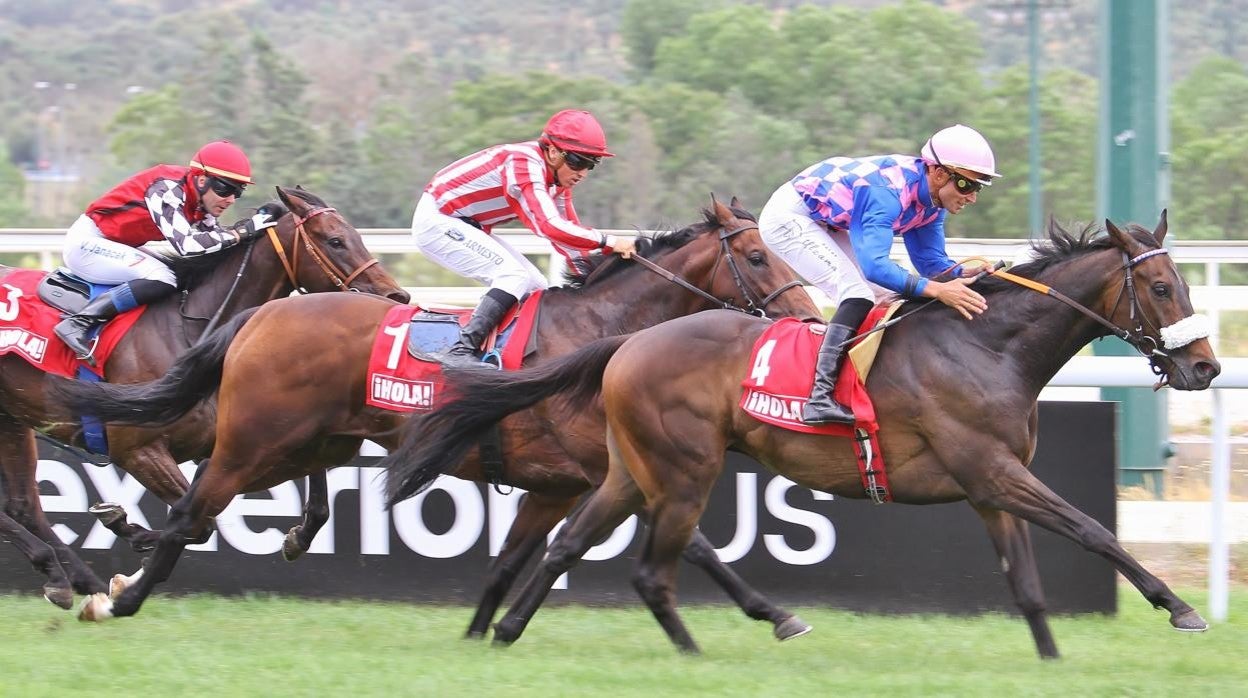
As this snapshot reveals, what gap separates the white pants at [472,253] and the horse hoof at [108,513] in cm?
157

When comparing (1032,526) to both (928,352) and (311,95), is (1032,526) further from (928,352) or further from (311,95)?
(311,95)

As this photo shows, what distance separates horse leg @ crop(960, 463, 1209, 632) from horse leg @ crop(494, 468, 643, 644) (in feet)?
3.75

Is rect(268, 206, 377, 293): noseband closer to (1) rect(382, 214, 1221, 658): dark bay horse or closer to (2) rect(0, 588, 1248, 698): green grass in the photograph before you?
(2) rect(0, 588, 1248, 698): green grass

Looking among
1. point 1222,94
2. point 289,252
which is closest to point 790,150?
point 1222,94

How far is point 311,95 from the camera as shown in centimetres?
6328

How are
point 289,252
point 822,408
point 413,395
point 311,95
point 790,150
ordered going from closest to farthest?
1. point 822,408
2. point 413,395
3. point 289,252
4. point 790,150
5. point 311,95

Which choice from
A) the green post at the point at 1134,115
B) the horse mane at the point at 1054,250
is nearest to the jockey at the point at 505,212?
the horse mane at the point at 1054,250

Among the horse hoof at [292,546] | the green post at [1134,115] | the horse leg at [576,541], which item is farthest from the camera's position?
the green post at [1134,115]

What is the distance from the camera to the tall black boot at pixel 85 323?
21.2 feet

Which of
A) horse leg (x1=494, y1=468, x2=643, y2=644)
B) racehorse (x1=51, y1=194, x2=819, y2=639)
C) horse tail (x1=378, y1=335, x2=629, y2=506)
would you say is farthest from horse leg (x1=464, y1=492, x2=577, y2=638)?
horse tail (x1=378, y1=335, x2=629, y2=506)

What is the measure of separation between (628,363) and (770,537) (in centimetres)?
138

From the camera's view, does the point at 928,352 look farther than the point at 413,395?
No

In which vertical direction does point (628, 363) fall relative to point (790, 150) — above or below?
above

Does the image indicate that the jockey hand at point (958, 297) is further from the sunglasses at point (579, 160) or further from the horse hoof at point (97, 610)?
the horse hoof at point (97, 610)
